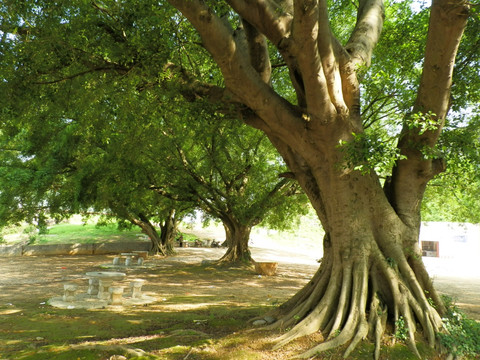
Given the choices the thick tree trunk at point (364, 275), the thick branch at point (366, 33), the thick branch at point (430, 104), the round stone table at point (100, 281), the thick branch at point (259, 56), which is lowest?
the round stone table at point (100, 281)

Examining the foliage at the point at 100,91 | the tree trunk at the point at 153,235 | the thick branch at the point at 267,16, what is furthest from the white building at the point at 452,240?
the thick branch at the point at 267,16

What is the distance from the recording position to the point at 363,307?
16.6 ft

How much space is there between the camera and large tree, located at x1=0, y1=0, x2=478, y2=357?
4816mm

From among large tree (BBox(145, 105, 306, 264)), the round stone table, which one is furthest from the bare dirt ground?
large tree (BBox(145, 105, 306, 264))

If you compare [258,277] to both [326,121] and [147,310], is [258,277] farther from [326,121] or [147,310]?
[326,121]

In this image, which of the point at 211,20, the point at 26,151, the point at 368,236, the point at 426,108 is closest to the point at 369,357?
the point at 368,236

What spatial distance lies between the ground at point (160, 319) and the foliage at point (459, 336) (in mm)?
1333

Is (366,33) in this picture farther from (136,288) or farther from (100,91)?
(136,288)

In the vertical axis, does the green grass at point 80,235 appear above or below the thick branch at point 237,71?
below

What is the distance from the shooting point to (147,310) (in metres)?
8.23

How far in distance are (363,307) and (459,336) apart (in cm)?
132

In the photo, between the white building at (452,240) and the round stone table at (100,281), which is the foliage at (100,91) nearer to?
the round stone table at (100,281)

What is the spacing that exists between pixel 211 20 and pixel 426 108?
3.30 m

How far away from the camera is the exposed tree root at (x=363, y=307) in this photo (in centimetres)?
475
